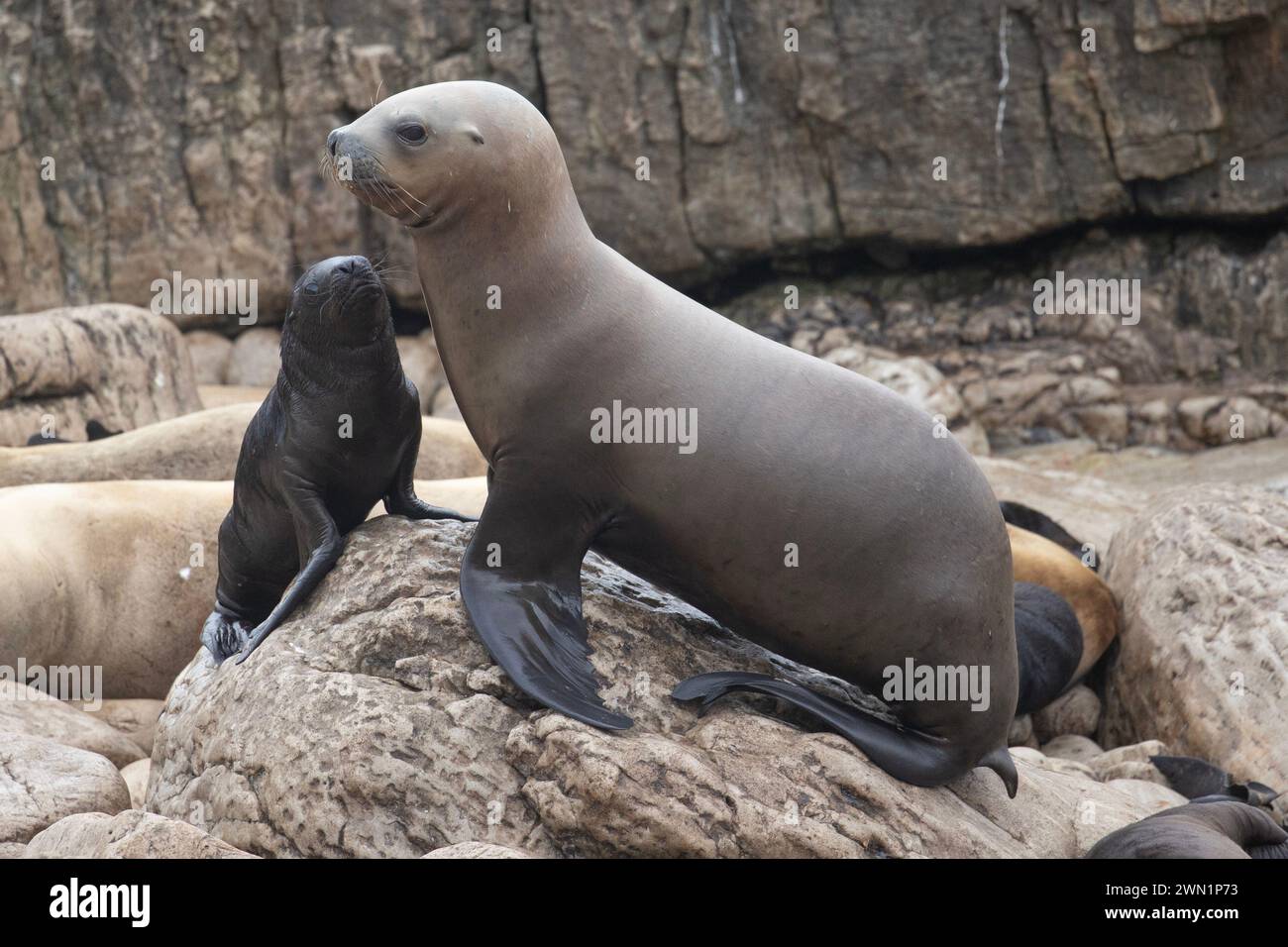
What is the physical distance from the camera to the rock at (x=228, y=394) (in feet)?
40.0

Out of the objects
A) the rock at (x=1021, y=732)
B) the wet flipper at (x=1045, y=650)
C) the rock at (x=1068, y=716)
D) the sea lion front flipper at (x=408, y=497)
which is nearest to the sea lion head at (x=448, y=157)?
the sea lion front flipper at (x=408, y=497)

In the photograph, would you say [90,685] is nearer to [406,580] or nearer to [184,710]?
[184,710]

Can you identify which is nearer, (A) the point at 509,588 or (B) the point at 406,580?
(A) the point at 509,588

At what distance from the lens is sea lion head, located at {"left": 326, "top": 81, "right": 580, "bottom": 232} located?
3750mm

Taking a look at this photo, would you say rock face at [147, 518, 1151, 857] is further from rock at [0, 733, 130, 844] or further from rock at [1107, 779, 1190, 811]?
rock at [1107, 779, 1190, 811]

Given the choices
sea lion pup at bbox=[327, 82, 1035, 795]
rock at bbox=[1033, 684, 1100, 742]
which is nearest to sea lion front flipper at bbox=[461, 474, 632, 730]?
sea lion pup at bbox=[327, 82, 1035, 795]

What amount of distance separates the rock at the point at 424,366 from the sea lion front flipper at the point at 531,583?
9161 millimetres

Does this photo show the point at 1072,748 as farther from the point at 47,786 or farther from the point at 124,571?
the point at 124,571

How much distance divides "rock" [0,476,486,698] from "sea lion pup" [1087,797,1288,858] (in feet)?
11.1

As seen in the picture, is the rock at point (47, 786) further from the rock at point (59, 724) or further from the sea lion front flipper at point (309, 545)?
the sea lion front flipper at point (309, 545)

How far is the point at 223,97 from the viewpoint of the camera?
13.4m

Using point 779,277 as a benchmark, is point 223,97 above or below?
above
